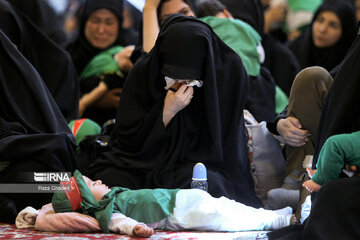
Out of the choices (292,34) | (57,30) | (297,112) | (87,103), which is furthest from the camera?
(292,34)

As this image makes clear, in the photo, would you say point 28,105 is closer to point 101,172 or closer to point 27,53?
point 101,172

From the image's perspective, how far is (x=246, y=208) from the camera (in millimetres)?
3588

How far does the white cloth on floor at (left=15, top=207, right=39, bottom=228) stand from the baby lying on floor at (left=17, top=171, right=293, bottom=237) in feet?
0.31

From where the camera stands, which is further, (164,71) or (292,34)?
(292,34)

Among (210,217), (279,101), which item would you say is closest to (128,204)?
(210,217)

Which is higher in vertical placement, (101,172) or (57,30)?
(57,30)

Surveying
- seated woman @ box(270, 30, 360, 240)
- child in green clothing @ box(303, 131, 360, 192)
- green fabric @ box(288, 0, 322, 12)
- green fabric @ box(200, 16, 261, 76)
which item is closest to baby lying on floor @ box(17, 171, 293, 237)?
seated woman @ box(270, 30, 360, 240)

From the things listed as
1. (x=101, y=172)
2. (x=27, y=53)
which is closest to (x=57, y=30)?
(x=27, y=53)

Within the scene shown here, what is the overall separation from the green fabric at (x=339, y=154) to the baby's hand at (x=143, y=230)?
2.98 ft

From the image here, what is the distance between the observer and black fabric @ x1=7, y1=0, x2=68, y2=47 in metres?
6.62

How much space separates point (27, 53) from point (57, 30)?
190 cm

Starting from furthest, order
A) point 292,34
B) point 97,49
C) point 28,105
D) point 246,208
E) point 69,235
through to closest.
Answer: point 292,34 < point 97,49 < point 28,105 < point 246,208 < point 69,235

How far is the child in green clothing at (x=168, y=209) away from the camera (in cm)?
344

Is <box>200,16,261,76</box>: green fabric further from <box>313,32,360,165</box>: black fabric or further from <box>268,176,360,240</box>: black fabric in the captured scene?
<box>268,176,360,240</box>: black fabric
